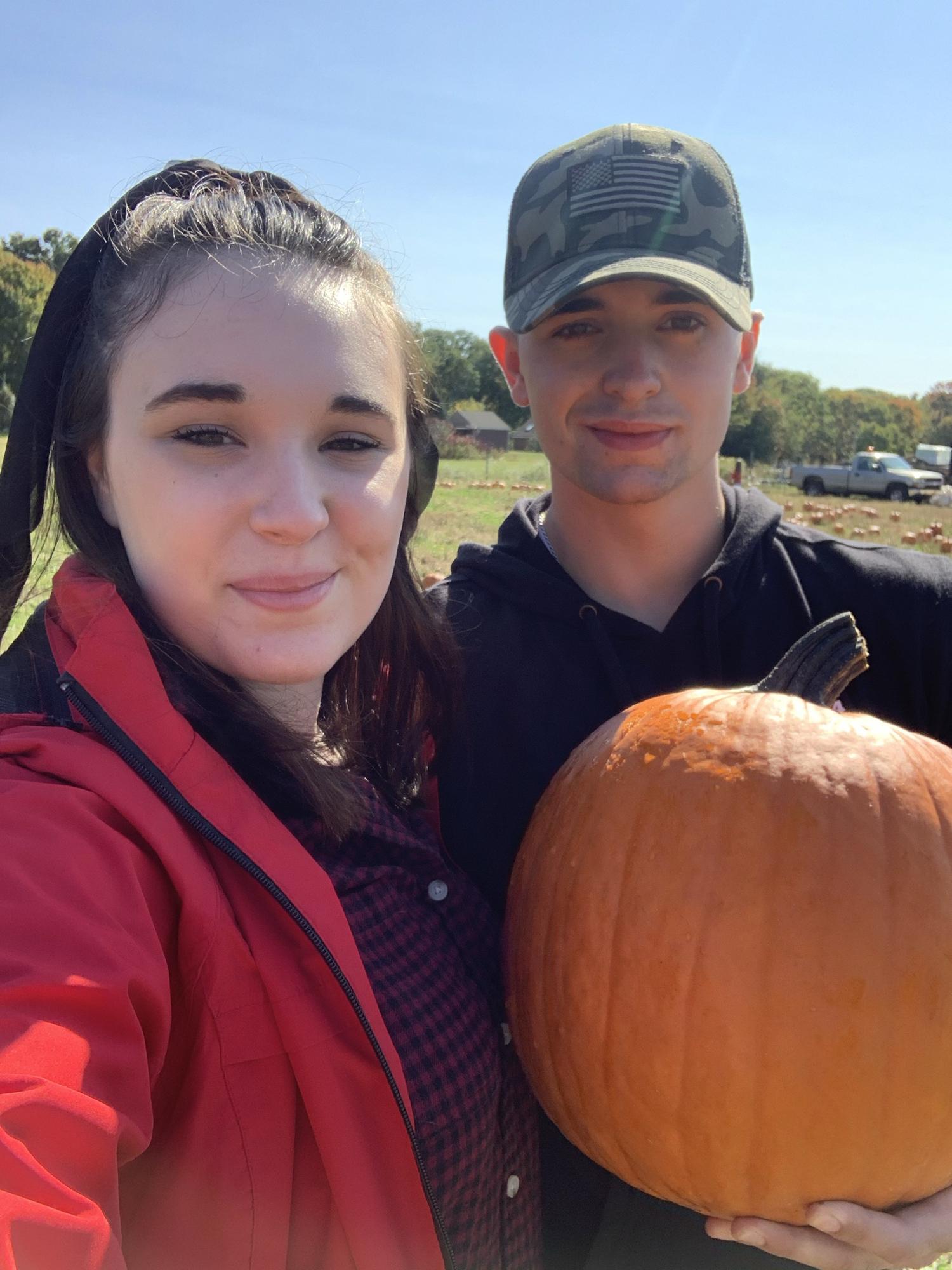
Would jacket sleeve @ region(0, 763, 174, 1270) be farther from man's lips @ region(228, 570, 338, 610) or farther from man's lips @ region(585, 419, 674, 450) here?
man's lips @ region(585, 419, 674, 450)

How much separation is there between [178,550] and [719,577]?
133 cm

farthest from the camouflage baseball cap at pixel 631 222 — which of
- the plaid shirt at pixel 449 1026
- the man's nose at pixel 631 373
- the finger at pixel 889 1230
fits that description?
the finger at pixel 889 1230

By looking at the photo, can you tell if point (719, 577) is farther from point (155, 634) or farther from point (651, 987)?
point (155, 634)

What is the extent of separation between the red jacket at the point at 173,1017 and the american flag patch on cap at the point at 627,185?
5.37 feet

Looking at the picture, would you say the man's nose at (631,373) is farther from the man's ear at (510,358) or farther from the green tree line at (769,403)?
the green tree line at (769,403)

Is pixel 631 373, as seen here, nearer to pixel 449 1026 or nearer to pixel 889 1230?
pixel 449 1026

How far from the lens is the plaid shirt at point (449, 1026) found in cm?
142

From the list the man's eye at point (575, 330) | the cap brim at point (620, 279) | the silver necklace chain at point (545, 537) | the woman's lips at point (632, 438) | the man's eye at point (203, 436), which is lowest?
the silver necklace chain at point (545, 537)

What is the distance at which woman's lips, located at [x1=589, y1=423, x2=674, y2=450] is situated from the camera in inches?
90.5

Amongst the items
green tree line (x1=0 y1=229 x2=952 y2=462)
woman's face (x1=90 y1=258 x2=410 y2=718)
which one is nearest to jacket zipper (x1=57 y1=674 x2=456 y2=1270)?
woman's face (x1=90 y1=258 x2=410 y2=718)

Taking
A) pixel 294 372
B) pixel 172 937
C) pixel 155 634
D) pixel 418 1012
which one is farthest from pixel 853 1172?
pixel 294 372

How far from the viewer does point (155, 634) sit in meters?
1.47

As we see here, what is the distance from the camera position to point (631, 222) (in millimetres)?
2285

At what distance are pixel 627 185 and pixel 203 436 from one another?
1447mm
